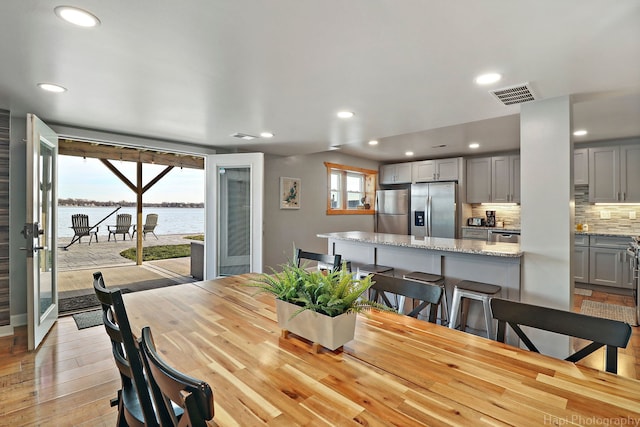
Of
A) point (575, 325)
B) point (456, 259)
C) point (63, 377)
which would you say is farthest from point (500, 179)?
point (63, 377)

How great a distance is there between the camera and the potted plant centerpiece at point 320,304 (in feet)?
3.86

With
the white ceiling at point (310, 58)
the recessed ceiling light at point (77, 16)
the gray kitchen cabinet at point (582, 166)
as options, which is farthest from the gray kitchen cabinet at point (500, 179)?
the recessed ceiling light at point (77, 16)

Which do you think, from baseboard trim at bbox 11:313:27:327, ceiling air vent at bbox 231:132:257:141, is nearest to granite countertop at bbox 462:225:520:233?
ceiling air vent at bbox 231:132:257:141

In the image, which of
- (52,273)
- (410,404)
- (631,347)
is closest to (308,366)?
(410,404)

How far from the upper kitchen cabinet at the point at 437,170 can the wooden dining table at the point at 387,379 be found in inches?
208

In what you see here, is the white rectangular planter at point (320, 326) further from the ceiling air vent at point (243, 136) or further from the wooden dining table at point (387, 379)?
the ceiling air vent at point (243, 136)

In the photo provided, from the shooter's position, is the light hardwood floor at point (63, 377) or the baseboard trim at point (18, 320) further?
the baseboard trim at point (18, 320)

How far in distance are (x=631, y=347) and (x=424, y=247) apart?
2.04 metres

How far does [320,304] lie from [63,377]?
92.9 inches

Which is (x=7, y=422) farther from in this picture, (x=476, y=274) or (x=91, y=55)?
(x=476, y=274)

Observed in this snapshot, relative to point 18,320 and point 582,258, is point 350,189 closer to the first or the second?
point 582,258

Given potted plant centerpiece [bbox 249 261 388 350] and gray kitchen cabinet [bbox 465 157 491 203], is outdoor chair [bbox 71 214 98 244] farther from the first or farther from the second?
gray kitchen cabinet [bbox 465 157 491 203]

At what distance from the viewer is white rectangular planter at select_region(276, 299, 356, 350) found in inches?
45.9

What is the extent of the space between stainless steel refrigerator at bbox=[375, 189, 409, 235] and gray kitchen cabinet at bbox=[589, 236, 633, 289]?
3055 millimetres
